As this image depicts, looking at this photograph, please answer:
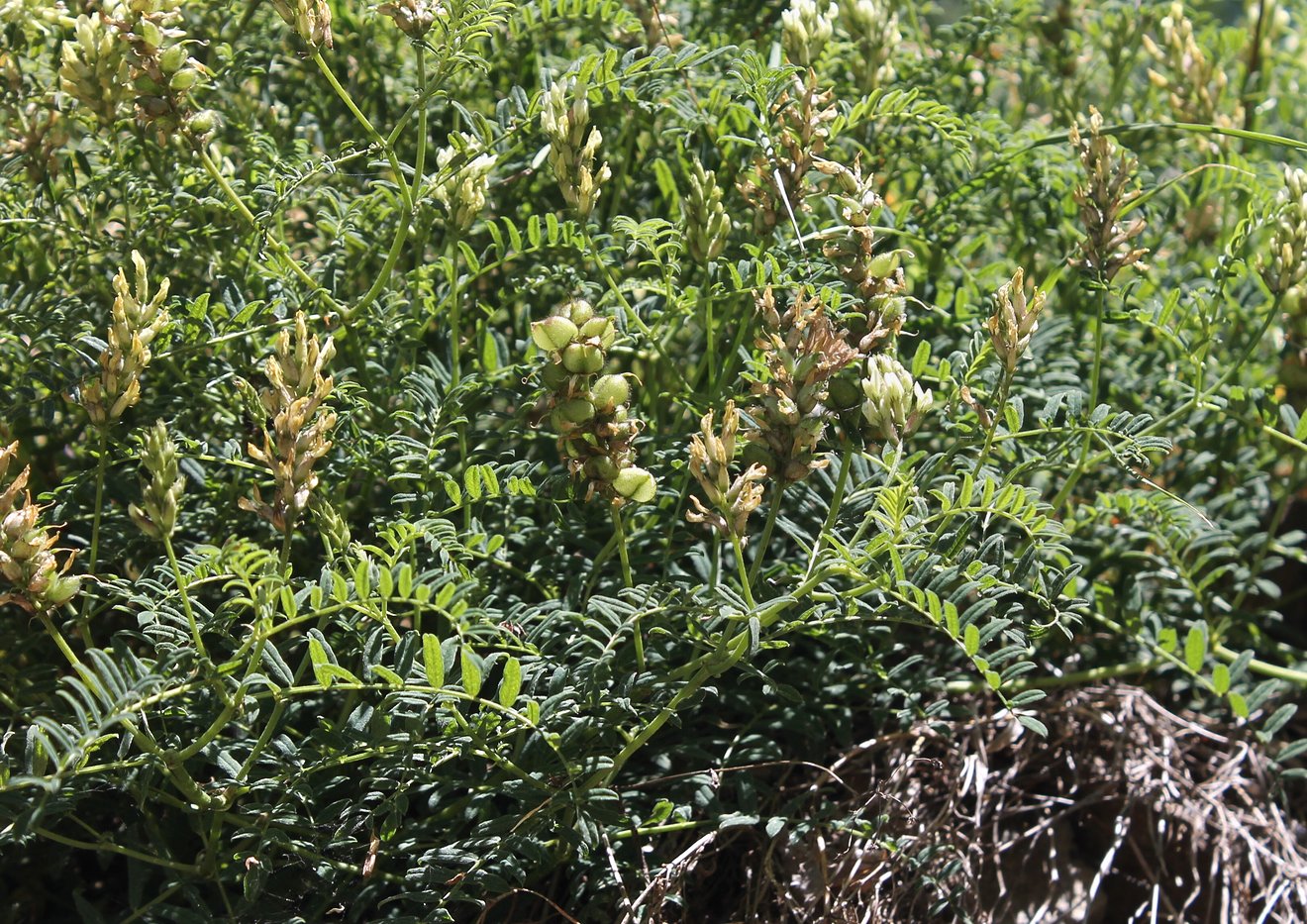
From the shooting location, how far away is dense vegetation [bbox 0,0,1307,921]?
1187 mm

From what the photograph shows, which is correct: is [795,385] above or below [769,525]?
above

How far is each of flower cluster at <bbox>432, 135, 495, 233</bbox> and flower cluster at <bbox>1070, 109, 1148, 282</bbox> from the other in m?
0.62

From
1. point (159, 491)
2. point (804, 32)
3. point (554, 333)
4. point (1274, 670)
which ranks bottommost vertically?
point (1274, 670)

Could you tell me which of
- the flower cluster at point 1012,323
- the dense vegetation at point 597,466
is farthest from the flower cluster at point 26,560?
the flower cluster at point 1012,323

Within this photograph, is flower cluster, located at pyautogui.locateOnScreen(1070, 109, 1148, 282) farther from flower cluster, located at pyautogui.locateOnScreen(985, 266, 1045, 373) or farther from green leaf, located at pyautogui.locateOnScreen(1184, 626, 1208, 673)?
green leaf, located at pyautogui.locateOnScreen(1184, 626, 1208, 673)

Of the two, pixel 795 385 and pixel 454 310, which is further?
pixel 454 310

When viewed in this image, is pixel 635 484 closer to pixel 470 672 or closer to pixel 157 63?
pixel 470 672

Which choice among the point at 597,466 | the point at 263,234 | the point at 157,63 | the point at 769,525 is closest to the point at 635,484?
the point at 597,466

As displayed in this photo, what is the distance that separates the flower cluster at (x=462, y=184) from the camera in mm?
1314

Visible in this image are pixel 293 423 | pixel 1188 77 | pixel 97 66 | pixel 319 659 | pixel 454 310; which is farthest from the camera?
pixel 1188 77

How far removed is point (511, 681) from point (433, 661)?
8 centimetres

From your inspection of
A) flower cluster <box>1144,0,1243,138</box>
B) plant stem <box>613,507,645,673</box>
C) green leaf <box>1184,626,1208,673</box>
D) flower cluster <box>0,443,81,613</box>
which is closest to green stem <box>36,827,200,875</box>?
flower cluster <box>0,443,81,613</box>

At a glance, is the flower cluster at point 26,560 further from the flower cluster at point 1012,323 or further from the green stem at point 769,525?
the flower cluster at point 1012,323

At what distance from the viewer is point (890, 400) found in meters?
1.13
